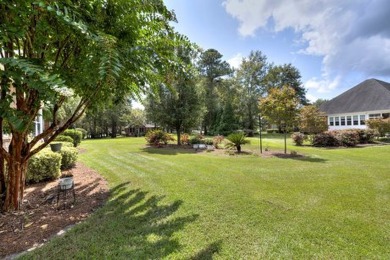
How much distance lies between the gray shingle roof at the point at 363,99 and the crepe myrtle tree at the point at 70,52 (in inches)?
1212

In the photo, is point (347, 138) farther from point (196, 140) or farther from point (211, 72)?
point (211, 72)

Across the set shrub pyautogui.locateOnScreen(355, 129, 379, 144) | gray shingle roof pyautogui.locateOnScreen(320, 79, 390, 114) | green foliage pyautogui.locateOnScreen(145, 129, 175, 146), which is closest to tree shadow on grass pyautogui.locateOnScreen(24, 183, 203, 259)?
green foliage pyautogui.locateOnScreen(145, 129, 175, 146)

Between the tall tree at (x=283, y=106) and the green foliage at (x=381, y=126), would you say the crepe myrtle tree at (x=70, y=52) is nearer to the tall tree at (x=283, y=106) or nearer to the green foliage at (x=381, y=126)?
the tall tree at (x=283, y=106)

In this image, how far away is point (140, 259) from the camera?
2.71 metres

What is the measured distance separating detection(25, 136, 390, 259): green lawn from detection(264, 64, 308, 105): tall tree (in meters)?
36.8

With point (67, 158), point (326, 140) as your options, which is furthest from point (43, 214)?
point (326, 140)

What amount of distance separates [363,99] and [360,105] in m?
1.13

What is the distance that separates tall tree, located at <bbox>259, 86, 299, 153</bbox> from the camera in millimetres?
11922

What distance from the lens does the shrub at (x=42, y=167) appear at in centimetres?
638

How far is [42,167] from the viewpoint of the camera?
6559 millimetres

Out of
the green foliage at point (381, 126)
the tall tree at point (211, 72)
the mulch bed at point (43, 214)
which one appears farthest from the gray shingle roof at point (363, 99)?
the mulch bed at point (43, 214)

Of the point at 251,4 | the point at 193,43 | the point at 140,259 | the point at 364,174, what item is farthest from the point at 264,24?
the point at 140,259

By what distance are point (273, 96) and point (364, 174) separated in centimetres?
660

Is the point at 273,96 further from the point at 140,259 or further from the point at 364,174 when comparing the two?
the point at 140,259
